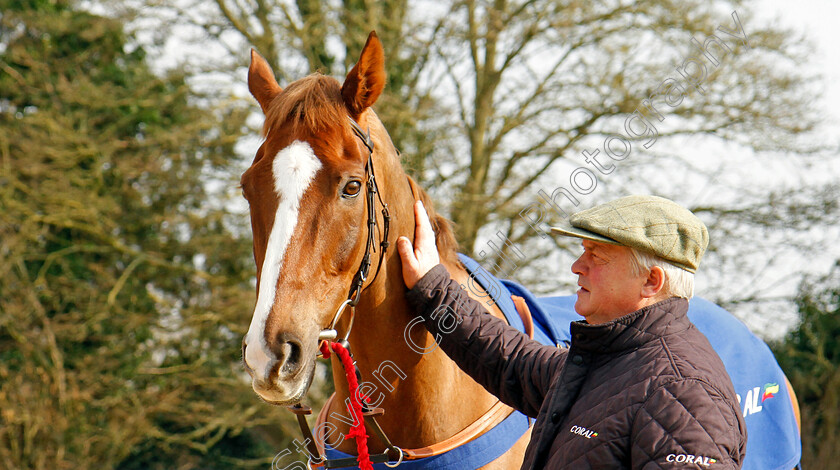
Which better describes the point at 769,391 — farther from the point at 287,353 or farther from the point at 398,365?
the point at 287,353

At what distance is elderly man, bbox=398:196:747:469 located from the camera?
5.15 feet

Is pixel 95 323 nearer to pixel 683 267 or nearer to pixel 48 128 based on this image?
pixel 48 128

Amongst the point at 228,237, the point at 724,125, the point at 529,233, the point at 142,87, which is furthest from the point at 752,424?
the point at 142,87

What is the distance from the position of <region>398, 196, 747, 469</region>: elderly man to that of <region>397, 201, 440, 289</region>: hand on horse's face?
1.85 feet

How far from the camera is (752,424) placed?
3422 mm

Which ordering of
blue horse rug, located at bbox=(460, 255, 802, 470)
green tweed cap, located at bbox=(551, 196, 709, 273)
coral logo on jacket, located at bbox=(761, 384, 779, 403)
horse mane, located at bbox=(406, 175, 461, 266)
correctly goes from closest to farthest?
green tweed cap, located at bbox=(551, 196, 709, 273) < horse mane, located at bbox=(406, 175, 461, 266) < blue horse rug, located at bbox=(460, 255, 802, 470) < coral logo on jacket, located at bbox=(761, 384, 779, 403)

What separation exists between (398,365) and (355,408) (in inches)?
8.2

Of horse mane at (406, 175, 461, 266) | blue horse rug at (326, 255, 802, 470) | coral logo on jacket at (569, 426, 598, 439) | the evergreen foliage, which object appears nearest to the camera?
coral logo on jacket at (569, 426, 598, 439)

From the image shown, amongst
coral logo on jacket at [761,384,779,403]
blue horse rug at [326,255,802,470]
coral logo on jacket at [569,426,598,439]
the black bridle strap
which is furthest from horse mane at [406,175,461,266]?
coral logo on jacket at [761,384,779,403]

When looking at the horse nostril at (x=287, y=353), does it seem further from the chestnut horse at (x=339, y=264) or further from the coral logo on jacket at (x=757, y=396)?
the coral logo on jacket at (x=757, y=396)

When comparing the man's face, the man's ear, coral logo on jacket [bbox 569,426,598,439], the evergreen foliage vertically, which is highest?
the man's ear

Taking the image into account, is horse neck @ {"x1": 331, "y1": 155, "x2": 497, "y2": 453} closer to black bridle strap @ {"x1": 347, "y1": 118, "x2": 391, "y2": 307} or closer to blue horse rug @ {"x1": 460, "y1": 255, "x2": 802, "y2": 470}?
black bridle strap @ {"x1": 347, "y1": 118, "x2": 391, "y2": 307}

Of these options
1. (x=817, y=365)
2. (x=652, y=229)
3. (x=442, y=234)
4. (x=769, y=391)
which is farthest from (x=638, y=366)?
(x=817, y=365)

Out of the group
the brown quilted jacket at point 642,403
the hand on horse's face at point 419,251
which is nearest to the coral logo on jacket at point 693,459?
the brown quilted jacket at point 642,403
